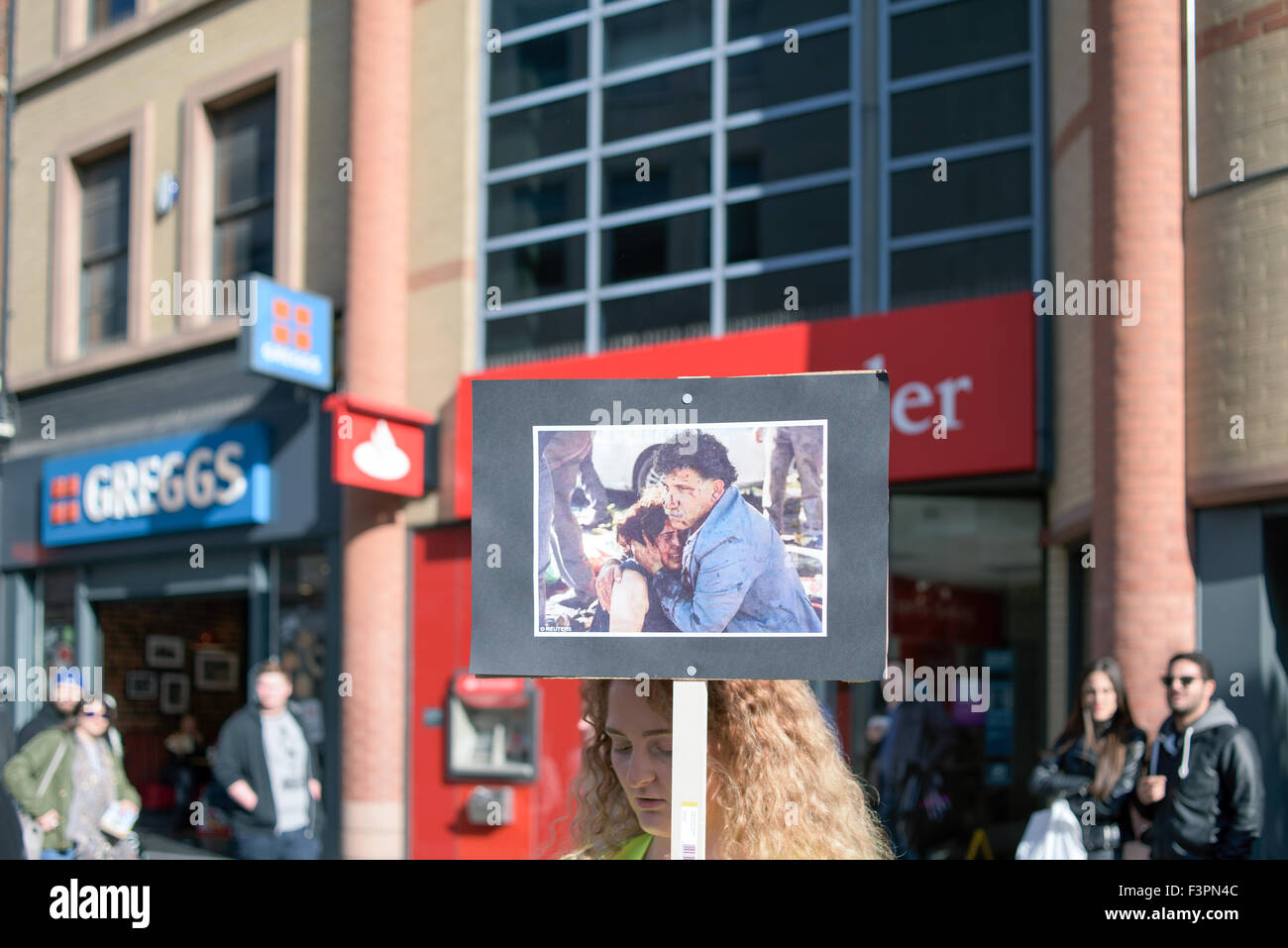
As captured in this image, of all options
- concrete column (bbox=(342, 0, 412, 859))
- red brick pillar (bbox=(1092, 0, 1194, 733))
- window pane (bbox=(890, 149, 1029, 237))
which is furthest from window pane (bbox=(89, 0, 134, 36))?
red brick pillar (bbox=(1092, 0, 1194, 733))

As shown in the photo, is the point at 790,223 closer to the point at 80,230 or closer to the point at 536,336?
the point at 536,336

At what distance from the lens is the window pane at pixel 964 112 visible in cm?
972

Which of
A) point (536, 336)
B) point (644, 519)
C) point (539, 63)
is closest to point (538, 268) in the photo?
point (536, 336)

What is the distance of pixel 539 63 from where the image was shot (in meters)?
12.0

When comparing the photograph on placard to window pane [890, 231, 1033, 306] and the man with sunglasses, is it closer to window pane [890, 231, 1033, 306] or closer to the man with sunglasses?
the man with sunglasses

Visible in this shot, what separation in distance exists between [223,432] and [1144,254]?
8.96 meters

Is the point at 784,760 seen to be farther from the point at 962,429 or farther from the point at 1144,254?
the point at 962,429

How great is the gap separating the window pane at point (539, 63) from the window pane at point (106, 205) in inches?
226

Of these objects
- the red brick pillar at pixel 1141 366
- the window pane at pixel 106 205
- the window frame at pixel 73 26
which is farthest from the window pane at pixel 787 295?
the window frame at pixel 73 26

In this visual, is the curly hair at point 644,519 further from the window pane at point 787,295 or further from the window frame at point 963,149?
the window pane at point 787,295

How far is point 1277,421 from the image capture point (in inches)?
295

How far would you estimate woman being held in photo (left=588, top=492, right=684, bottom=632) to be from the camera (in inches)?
93.8

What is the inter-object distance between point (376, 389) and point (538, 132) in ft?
8.83
